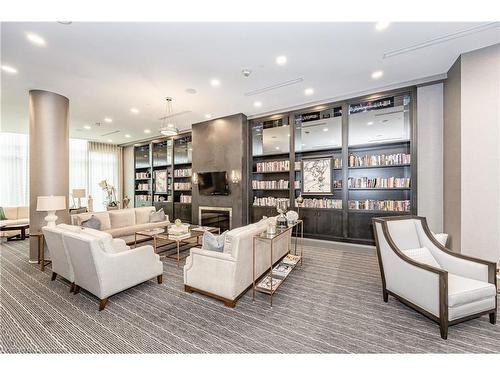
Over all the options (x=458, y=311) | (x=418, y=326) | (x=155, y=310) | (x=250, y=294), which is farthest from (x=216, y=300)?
(x=458, y=311)

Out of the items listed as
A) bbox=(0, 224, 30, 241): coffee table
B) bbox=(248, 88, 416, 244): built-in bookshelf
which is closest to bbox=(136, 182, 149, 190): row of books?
bbox=(0, 224, 30, 241): coffee table

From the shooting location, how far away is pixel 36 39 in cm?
292

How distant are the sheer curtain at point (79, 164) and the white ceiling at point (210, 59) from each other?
3.71m

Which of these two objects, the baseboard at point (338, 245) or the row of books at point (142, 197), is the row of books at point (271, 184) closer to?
the baseboard at point (338, 245)

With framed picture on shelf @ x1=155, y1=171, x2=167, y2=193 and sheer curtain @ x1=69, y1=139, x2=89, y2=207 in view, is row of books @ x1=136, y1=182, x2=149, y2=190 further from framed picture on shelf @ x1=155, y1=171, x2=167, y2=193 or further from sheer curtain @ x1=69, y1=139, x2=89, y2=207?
sheer curtain @ x1=69, y1=139, x2=89, y2=207

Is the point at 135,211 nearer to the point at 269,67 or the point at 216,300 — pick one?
the point at 216,300

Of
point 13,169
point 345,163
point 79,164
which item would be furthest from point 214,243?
point 13,169

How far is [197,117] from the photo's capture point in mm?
6438

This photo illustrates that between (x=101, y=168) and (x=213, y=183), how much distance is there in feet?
20.3

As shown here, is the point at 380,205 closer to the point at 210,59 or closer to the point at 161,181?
the point at 210,59

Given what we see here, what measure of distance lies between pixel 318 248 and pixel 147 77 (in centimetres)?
494

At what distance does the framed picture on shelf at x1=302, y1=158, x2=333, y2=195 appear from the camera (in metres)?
5.30

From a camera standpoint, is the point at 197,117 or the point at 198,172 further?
the point at 198,172

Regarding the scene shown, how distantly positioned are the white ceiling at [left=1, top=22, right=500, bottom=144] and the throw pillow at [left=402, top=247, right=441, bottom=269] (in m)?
2.85
